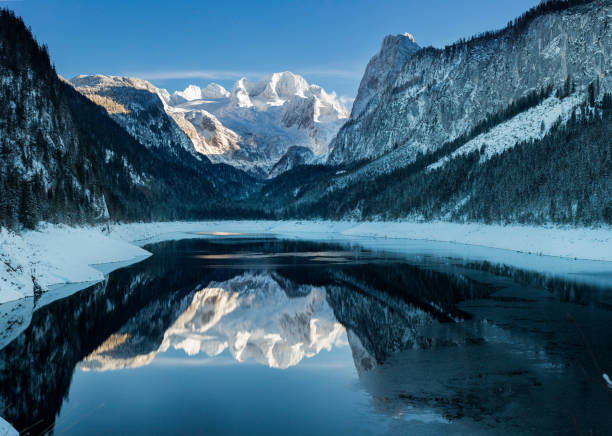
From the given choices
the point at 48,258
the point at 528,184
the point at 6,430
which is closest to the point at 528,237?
the point at 528,184

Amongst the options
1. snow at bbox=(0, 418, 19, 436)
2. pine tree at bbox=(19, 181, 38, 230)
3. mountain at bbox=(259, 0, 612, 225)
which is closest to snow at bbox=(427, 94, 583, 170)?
mountain at bbox=(259, 0, 612, 225)

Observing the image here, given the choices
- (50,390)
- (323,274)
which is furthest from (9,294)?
(323,274)

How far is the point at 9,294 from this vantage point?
95.9ft

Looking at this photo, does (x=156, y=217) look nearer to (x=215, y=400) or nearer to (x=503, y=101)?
(x=503, y=101)

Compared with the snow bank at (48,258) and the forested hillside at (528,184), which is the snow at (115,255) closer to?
the snow bank at (48,258)

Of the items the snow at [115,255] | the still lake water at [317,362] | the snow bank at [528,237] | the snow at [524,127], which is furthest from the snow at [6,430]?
the snow at [524,127]

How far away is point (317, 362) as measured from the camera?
1805 cm

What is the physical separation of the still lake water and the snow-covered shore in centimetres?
438

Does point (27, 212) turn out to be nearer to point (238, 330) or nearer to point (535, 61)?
point (238, 330)

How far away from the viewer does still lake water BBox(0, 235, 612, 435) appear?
12.1 metres

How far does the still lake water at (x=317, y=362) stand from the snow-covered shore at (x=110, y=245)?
14.4 ft

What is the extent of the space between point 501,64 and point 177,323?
615 feet

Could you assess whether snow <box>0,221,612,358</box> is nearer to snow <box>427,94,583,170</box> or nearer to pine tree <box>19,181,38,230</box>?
pine tree <box>19,181,38,230</box>

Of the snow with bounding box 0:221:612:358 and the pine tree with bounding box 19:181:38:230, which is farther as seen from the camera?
the pine tree with bounding box 19:181:38:230
